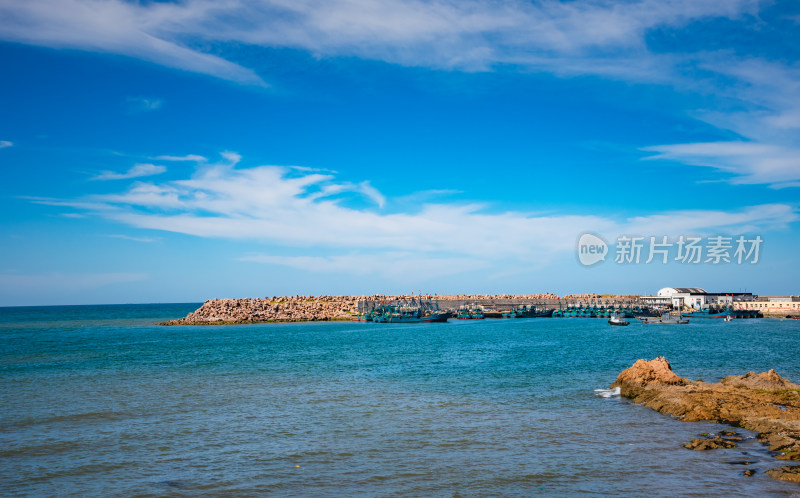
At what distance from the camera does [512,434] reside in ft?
66.1

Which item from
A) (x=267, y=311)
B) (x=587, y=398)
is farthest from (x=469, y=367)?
(x=267, y=311)

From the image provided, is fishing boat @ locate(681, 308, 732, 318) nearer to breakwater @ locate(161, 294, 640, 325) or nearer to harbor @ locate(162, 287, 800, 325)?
harbor @ locate(162, 287, 800, 325)

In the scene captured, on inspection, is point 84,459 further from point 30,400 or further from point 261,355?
point 261,355

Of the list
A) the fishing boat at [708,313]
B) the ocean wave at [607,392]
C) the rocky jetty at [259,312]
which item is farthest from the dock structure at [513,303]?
the ocean wave at [607,392]

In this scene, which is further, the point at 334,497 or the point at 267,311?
the point at 267,311

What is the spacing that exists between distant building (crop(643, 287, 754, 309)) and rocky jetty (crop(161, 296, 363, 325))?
86.9 m

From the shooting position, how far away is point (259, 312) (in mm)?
118375

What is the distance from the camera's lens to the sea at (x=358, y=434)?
15109mm

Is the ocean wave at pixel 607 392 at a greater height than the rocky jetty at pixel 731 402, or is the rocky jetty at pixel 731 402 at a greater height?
the rocky jetty at pixel 731 402

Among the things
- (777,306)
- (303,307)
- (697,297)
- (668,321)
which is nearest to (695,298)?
(697,297)

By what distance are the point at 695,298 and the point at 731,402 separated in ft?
463

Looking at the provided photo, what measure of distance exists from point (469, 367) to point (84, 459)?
2788 cm

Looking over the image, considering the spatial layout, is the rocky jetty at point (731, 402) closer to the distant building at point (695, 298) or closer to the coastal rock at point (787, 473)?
the coastal rock at point (787, 473)

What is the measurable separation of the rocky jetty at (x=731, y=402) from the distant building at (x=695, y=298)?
128154mm
